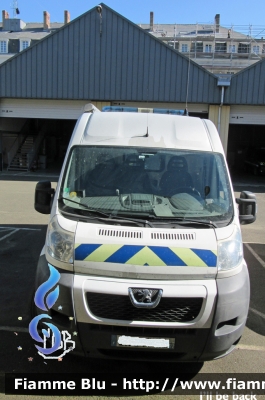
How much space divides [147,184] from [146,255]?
1.05 m

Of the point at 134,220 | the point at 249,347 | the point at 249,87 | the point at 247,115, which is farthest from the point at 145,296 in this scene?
the point at 247,115

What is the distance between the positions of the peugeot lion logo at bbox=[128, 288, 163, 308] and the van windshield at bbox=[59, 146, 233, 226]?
0.74m

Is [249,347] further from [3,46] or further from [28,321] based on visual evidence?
[3,46]

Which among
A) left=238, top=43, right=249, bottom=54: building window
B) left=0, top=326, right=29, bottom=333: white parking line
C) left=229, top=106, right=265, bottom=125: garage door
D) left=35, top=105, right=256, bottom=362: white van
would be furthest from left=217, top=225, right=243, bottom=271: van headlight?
left=238, top=43, right=249, bottom=54: building window

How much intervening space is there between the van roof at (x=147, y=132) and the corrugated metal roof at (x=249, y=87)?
50.0ft

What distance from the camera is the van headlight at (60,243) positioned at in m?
2.98

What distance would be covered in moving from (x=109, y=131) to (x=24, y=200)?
9.46 metres

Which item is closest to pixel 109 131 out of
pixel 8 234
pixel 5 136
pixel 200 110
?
pixel 8 234

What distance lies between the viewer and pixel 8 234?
8.01m

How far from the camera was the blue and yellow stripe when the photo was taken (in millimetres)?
2879

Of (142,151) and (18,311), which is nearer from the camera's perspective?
(142,151)

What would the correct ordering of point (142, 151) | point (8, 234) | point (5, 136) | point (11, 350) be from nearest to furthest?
1. point (11, 350)
2. point (142, 151)
3. point (8, 234)
4. point (5, 136)

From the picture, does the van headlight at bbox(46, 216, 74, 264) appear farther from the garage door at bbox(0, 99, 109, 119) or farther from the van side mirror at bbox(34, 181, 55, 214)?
Result: the garage door at bbox(0, 99, 109, 119)

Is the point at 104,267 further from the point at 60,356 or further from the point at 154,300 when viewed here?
the point at 60,356
